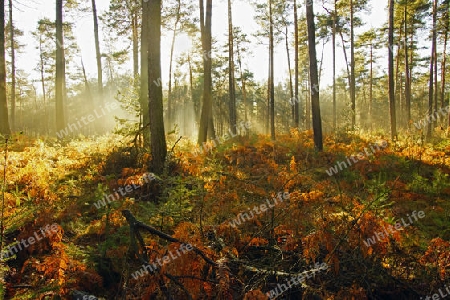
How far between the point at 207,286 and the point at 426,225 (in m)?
5.23

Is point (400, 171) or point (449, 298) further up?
point (400, 171)

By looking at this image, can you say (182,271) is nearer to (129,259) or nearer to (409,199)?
(129,259)

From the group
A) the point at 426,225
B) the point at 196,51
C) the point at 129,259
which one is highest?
the point at 196,51

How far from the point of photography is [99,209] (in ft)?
19.3

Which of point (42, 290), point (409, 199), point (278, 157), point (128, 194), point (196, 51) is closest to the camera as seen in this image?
point (42, 290)

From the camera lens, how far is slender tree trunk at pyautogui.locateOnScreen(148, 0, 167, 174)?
752 centimetres

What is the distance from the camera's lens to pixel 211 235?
4461mm

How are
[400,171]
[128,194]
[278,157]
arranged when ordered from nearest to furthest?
[128,194], [400,171], [278,157]

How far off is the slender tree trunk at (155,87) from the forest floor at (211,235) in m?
0.50

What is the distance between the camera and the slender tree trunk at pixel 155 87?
7.52m

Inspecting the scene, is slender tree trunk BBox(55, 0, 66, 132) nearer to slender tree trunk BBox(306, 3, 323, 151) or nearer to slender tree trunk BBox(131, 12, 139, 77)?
slender tree trunk BBox(131, 12, 139, 77)

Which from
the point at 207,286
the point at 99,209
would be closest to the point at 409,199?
the point at 207,286

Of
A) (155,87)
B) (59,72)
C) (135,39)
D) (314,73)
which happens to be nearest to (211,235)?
(155,87)

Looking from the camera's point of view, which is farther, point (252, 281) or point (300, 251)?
point (300, 251)
